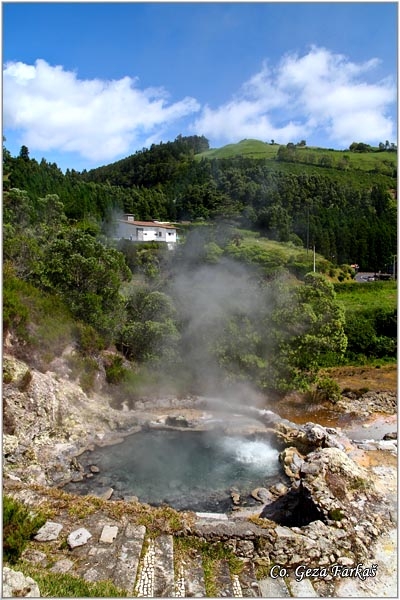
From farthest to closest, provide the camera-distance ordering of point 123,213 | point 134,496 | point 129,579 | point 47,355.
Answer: point 123,213, point 47,355, point 134,496, point 129,579

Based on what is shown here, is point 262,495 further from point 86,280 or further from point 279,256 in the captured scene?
point 279,256

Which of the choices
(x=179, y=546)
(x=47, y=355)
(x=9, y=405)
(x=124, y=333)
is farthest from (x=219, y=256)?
(x=179, y=546)

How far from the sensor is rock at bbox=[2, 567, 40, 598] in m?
4.39

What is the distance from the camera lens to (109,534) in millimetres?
6555

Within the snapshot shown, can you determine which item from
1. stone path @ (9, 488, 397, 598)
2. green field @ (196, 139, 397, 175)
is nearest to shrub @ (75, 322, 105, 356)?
stone path @ (9, 488, 397, 598)

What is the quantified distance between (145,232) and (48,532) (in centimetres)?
3134

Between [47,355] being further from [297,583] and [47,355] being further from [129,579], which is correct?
[297,583]

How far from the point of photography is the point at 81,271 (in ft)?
50.4

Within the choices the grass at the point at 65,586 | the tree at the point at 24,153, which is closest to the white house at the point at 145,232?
the tree at the point at 24,153

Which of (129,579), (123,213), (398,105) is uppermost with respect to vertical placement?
(123,213)

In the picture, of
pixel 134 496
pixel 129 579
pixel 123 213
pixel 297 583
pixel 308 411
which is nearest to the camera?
pixel 129 579

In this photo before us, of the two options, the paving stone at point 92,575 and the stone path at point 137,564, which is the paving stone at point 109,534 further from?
the paving stone at point 92,575

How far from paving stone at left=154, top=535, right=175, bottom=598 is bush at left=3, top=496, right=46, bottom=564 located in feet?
5.86

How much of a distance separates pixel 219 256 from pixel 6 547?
22290mm
